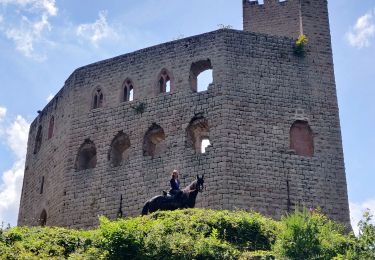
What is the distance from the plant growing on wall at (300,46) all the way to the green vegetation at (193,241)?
8245 millimetres

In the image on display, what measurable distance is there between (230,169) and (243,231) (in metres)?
4.47

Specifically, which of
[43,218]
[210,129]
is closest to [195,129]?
[210,129]

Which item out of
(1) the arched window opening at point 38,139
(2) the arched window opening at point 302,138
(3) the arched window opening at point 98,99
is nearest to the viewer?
(2) the arched window opening at point 302,138

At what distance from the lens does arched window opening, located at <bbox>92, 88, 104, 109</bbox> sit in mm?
23141

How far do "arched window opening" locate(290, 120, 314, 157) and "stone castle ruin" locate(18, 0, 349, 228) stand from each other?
3 cm

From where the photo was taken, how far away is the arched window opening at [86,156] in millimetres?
22484

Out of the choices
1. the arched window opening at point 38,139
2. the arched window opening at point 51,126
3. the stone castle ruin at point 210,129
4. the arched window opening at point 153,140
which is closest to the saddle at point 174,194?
the stone castle ruin at point 210,129

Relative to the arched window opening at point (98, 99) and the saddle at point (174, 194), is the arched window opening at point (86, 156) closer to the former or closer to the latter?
the arched window opening at point (98, 99)

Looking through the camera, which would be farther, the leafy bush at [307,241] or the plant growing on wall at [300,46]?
the plant growing on wall at [300,46]

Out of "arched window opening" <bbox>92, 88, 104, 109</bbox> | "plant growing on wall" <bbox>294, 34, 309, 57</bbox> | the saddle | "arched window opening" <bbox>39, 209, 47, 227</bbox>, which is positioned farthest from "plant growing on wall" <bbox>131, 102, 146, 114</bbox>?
"plant growing on wall" <bbox>294, 34, 309, 57</bbox>

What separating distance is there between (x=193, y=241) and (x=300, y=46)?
10406mm

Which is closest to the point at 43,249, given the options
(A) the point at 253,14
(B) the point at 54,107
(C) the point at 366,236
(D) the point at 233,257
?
(D) the point at 233,257

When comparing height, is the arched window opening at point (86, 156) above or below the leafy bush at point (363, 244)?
above

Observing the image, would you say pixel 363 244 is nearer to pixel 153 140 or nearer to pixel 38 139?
pixel 153 140
